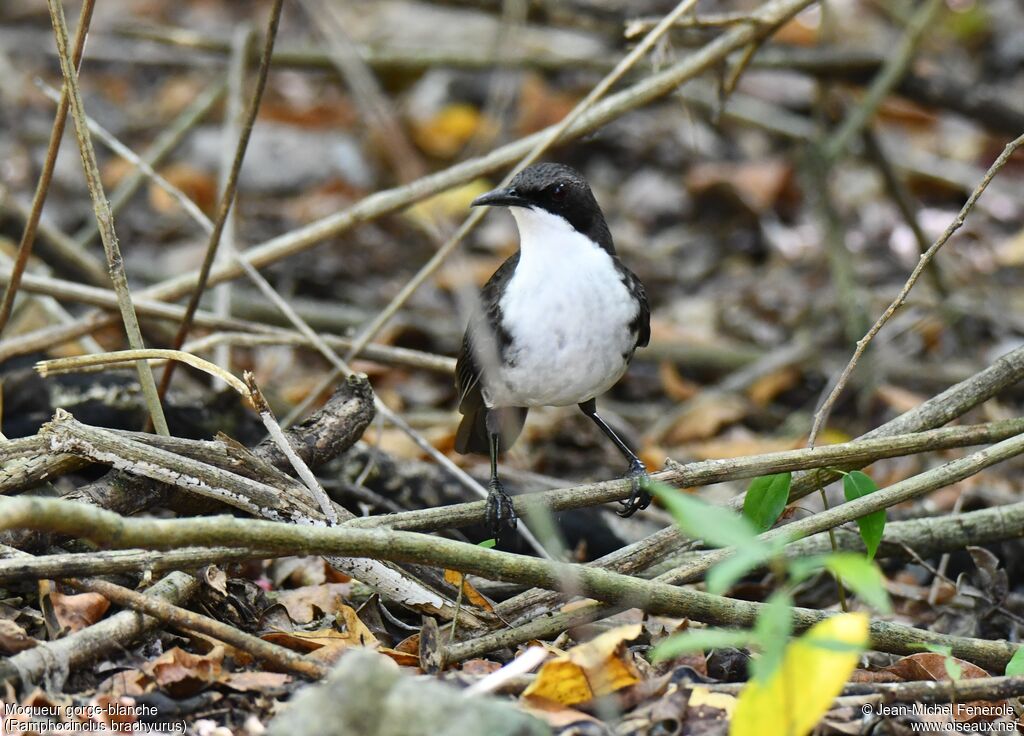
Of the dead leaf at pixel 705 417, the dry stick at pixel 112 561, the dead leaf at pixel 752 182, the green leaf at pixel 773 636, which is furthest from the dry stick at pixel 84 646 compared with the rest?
the dead leaf at pixel 752 182

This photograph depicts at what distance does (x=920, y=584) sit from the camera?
484 cm

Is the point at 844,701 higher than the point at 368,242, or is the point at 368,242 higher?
the point at 368,242

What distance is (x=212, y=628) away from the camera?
3.06 m

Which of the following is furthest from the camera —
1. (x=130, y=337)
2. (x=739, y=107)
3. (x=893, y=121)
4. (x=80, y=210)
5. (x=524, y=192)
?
(x=893, y=121)

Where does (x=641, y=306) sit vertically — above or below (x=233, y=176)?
below

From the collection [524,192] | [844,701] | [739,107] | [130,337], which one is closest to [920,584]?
[844,701]

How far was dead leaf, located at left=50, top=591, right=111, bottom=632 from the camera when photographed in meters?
3.26

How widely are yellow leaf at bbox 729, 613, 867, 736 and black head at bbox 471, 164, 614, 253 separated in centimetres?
224

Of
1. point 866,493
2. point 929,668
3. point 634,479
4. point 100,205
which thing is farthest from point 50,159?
point 929,668

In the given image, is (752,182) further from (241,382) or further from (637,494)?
(241,382)

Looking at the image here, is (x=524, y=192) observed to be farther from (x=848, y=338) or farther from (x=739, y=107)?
(x=739, y=107)

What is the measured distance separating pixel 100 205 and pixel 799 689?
249cm

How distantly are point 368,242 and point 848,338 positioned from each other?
3502 mm

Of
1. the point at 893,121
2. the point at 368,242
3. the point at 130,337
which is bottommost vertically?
the point at 130,337
